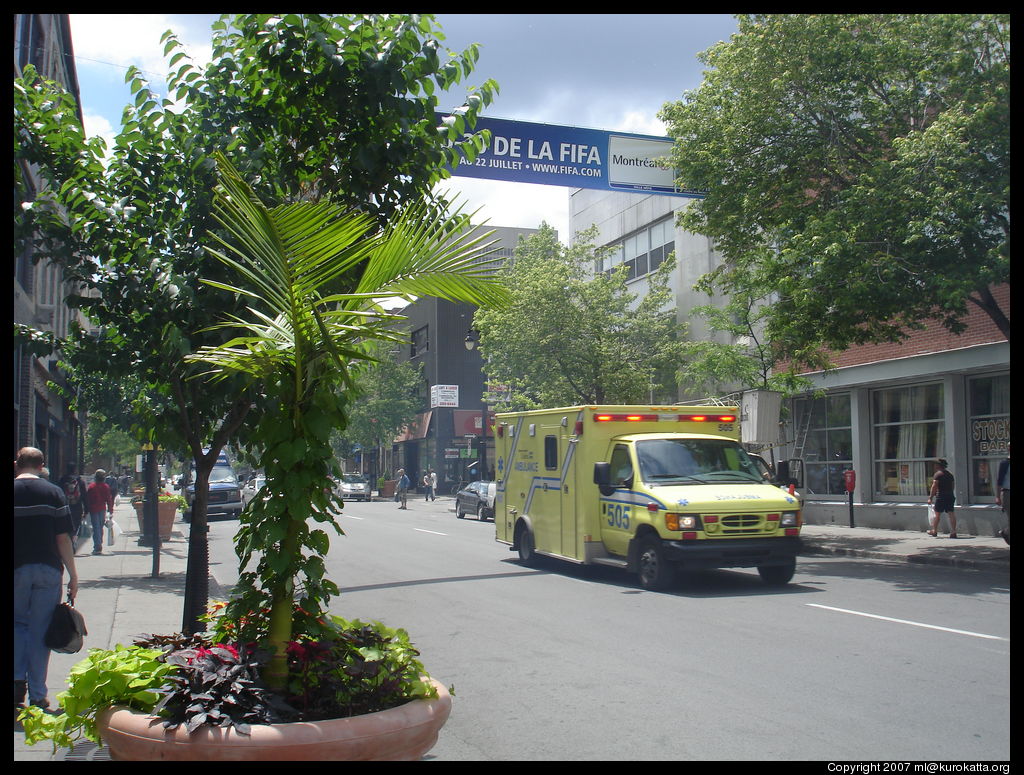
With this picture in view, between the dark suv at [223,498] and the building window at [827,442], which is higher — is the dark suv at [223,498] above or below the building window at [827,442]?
below

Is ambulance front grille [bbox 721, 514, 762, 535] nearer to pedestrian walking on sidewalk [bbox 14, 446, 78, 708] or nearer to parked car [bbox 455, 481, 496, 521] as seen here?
pedestrian walking on sidewalk [bbox 14, 446, 78, 708]

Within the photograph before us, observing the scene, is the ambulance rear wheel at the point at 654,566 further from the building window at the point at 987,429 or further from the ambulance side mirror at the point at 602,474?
the building window at the point at 987,429

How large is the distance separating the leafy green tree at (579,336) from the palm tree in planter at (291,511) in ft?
83.3

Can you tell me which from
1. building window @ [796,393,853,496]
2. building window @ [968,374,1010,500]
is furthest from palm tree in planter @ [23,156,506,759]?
building window @ [796,393,853,496]

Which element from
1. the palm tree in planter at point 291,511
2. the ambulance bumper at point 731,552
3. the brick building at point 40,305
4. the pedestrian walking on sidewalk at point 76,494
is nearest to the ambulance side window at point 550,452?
the ambulance bumper at point 731,552

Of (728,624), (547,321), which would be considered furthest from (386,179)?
(547,321)

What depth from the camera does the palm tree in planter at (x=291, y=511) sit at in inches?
157

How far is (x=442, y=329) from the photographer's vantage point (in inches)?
2344

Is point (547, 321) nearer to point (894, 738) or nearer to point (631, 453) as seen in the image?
point (631, 453)

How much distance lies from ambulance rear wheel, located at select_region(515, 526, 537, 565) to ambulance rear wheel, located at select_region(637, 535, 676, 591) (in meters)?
3.34

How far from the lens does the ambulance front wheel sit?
13.4 meters

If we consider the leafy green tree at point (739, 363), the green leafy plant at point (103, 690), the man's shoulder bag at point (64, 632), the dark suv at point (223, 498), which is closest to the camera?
the green leafy plant at point (103, 690)

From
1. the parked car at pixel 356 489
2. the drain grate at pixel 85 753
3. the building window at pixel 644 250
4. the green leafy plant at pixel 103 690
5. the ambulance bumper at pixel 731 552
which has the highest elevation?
the building window at pixel 644 250

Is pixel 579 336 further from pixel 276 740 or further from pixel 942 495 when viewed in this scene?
pixel 276 740
